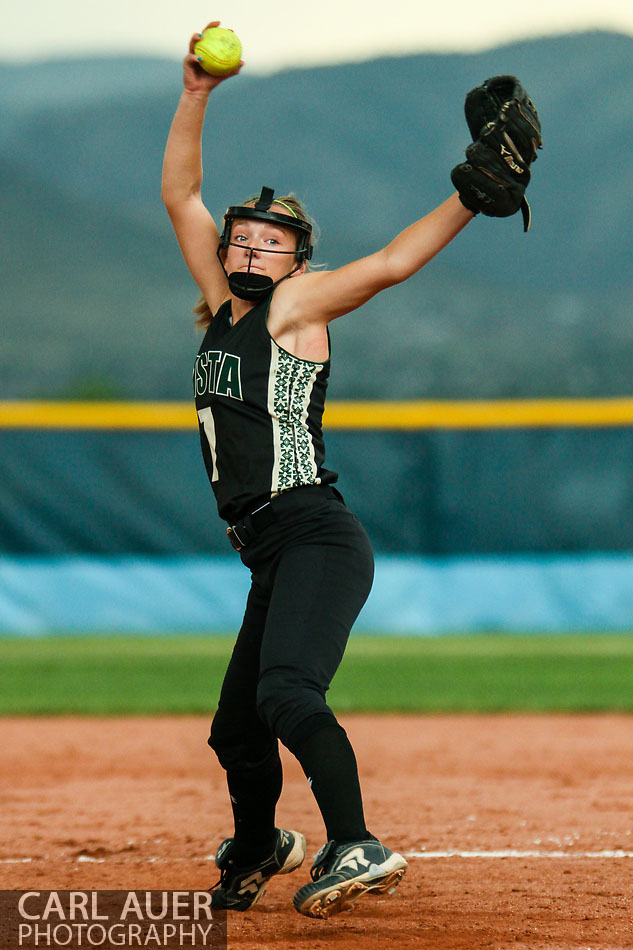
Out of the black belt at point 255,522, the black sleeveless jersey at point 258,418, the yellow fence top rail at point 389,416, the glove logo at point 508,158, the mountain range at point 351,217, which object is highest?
the mountain range at point 351,217

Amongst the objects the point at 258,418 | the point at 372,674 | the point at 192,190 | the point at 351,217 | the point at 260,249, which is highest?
the point at 351,217

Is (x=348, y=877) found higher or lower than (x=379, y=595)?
higher

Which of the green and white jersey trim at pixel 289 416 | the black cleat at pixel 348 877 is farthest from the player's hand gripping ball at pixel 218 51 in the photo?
the black cleat at pixel 348 877

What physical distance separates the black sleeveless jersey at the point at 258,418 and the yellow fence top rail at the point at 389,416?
6.49 m

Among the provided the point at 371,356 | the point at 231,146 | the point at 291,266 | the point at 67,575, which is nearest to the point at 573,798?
the point at 291,266

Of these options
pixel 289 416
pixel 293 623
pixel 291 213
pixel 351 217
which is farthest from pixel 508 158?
pixel 351 217

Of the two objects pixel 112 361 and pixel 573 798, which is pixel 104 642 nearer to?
pixel 573 798

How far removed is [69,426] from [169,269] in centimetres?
3770

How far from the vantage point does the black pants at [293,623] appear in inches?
105

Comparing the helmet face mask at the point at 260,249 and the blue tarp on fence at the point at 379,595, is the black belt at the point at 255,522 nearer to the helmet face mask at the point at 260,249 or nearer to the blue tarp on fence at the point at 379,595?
the helmet face mask at the point at 260,249

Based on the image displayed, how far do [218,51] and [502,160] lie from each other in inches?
36.4

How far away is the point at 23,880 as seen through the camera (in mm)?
3326

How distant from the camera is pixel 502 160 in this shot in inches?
108

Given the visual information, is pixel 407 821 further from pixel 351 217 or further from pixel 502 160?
pixel 351 217
